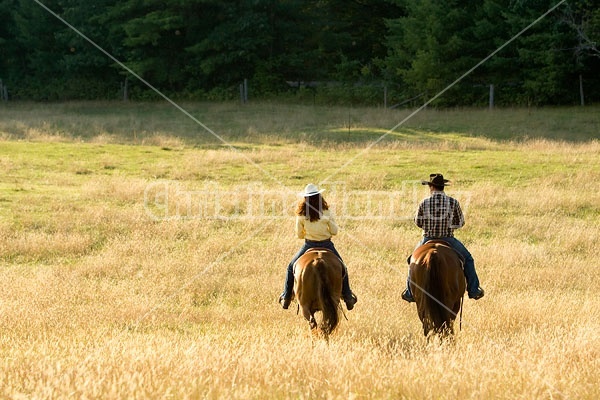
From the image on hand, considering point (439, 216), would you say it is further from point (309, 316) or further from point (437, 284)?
point (309, 316)

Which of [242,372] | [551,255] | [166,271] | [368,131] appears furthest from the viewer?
[368,131]

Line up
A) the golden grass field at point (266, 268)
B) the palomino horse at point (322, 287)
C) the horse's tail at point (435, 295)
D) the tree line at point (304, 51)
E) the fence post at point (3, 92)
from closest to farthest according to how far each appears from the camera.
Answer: the golden grass field at point (266, 268) → the horse's tail at point (435, 295) → the palomino horse at point (322, 287) → the tree line at point (304, 51) → the fence post at point (3, 92)

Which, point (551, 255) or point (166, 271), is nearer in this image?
point (166, 271)

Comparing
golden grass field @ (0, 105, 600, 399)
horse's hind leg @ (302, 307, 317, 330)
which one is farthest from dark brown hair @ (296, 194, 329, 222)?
golden grass field @ (0, 105, 600, 399)

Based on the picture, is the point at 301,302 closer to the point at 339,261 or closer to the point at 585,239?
the point at 339,261

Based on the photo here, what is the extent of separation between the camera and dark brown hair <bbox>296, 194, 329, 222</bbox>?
8.62m

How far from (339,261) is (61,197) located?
38.1 ft

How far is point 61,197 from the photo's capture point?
18062 mm

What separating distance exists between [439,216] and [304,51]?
1732 inches

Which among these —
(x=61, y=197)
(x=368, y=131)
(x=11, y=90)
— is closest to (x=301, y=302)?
(x=61, y=197)

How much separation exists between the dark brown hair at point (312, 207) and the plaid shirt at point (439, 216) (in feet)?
3.95

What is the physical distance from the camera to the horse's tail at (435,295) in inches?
319

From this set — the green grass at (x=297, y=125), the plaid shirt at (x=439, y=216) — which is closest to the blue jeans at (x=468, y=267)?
the plaid shirt at (x=439, y=216)

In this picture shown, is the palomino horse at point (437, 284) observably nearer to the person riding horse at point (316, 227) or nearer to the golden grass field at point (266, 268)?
the golden grass field at point (266, 268)
